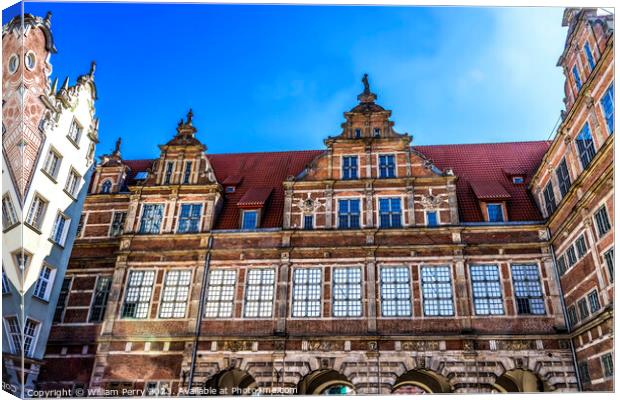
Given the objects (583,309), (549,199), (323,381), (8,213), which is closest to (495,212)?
(549,199)

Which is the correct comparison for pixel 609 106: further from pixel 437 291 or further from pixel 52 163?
pixel 52 163

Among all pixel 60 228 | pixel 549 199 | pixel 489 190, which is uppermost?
pixel 489 190

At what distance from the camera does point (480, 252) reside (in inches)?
776

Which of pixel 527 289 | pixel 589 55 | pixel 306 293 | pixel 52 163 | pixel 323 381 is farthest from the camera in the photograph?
pixel 323 381

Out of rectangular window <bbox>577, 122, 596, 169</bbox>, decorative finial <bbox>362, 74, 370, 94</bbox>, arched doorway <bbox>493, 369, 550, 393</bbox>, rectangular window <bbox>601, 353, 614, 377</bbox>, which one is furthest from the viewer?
decorative finial <bbox>362, 74, 370, 94</bbox>

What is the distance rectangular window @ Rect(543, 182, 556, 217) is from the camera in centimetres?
1941

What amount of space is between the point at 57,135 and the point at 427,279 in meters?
14.4

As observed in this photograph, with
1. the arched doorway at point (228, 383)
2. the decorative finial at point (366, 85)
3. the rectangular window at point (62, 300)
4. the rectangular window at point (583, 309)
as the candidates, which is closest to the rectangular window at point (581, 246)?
the rectangular window at point (583, 309)

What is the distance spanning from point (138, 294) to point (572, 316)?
655 inches

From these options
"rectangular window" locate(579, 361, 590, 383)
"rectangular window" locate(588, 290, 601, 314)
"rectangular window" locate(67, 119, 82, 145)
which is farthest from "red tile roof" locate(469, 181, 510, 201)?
"rectangular window" locate(67, 119, 82, 145)

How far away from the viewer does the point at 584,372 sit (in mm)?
16562

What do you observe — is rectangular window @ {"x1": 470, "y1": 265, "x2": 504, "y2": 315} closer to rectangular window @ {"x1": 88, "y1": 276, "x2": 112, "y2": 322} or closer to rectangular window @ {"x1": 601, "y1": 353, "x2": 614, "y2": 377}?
rectangular window @ {"x1": 601, "y1": 353, "x2": 614, "y2": 377}

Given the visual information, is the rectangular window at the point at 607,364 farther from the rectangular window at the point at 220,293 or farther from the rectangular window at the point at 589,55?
the rectangular window at the point at 220,293

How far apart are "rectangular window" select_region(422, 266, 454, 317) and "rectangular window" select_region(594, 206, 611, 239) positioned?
5.70m
